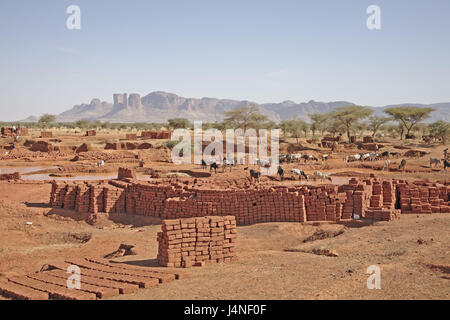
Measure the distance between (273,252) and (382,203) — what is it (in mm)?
5645

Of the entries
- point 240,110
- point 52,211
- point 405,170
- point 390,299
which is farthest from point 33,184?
point 240,110

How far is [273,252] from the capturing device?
10047 mm

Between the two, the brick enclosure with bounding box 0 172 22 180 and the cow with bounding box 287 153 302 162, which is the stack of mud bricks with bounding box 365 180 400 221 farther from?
the cow with bounding box 287 153 302 162

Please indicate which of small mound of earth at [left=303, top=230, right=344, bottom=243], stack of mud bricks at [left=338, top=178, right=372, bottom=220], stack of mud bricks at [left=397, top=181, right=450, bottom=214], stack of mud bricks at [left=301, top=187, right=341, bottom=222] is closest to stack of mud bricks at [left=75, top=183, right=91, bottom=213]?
stack of mud bricks at [left=301, top=187, right=341, bottom=222]

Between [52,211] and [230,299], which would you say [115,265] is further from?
[52,211]

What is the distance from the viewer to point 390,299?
21.6ft

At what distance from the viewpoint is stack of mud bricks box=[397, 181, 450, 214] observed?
1391cm

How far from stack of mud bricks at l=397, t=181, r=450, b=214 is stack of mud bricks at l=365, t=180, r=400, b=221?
0.34 meters

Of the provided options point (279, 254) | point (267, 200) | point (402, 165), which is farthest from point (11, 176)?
point (402, 165)

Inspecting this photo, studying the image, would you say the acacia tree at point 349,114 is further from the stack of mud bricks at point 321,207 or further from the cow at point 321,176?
the stack of mud bricks at point 321,207

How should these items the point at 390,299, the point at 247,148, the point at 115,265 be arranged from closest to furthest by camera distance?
the point at 390,299 → the point at 115,265 → the point at 247,148

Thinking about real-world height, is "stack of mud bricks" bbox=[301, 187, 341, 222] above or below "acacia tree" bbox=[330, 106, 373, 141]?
below
